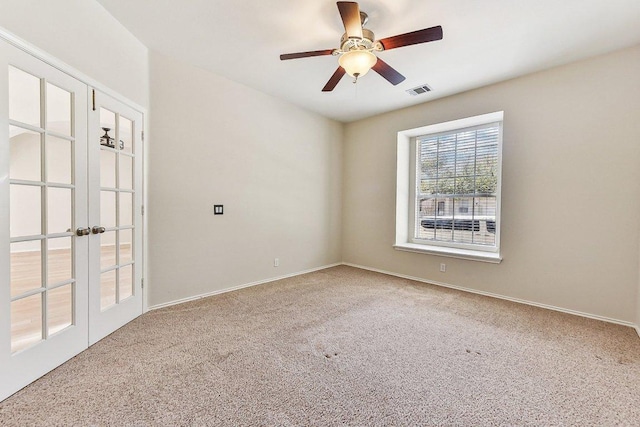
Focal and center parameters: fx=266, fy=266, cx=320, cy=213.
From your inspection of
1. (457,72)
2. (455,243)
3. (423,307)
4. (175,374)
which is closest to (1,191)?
(175,374)

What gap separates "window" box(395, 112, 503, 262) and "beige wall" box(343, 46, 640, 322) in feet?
0.89

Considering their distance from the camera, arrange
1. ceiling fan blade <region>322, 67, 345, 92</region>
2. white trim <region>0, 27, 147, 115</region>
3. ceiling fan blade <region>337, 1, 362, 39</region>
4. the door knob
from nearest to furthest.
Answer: white trim <region>0, 27, 147, 115</region>, ceiling fan blade <region>337, 1, 362, 39</region>, the door knob, ceiling fan blade <region>322, 67, 345, 92</region>

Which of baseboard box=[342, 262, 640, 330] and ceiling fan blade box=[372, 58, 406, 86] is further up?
ceiling fan blade box=[372, 58, 406, 86]

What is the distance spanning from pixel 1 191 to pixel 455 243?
Answer: 4.73 meters

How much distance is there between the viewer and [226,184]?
3.54m

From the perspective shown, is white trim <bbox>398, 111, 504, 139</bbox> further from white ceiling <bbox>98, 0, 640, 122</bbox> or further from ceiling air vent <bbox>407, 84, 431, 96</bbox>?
ceiling air vent <bbox>407, 84, 431, 96</bbox>

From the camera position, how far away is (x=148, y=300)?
291 centimetres

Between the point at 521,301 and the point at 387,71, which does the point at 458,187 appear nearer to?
the point at 521,301

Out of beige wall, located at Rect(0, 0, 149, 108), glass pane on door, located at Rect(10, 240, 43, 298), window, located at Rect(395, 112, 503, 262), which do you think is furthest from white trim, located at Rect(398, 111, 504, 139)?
glass pane on door, located at Rect(10, 240, 43, 298)

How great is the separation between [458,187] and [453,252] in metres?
1.01

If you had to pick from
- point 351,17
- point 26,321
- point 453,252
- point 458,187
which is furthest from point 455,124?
point 26,321

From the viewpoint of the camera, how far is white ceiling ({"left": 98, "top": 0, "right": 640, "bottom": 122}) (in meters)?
2.16

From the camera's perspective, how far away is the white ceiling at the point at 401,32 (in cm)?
216

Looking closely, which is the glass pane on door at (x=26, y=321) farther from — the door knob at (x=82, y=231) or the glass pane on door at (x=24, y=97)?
the glass pane on door at (x=24, y=97)
